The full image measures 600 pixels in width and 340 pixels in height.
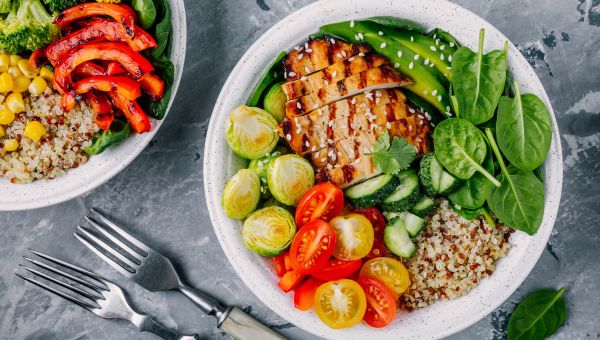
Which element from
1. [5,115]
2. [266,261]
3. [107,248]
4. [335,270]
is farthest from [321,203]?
[5,115]

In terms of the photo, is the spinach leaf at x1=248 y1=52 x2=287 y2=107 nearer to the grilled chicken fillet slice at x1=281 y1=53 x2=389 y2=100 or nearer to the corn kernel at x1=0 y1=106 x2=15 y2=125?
the grilled chicken fillet slice at x1=281 y1=53 x2=389 y2=100

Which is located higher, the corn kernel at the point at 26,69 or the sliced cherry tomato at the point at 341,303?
the corn kernel at the point at 26,69

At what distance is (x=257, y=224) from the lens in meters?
2.85

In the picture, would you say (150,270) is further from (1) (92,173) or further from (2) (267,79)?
(2) (267,79)

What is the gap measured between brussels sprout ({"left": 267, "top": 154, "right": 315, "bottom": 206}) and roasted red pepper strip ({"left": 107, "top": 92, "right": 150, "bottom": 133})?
0.67 m

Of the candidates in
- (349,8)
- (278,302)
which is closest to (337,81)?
(349,8)

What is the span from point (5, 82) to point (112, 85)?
61 centimetres

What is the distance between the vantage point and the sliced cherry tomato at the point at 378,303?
2.78 meters

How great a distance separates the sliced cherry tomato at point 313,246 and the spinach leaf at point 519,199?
2.65ft

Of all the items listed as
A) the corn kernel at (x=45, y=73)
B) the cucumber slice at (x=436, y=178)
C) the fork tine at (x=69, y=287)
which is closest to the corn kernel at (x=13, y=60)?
the corn kernel at (x=45, y=73)

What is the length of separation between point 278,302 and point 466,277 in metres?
0.95

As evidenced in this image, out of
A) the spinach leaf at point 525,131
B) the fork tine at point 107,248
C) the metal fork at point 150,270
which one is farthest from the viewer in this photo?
the fork tine at point 107,248

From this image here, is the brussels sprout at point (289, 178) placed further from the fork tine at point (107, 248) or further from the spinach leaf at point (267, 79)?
the fork tine at point (107, 248)

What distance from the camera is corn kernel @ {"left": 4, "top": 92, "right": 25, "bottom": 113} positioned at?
302 centimetres
